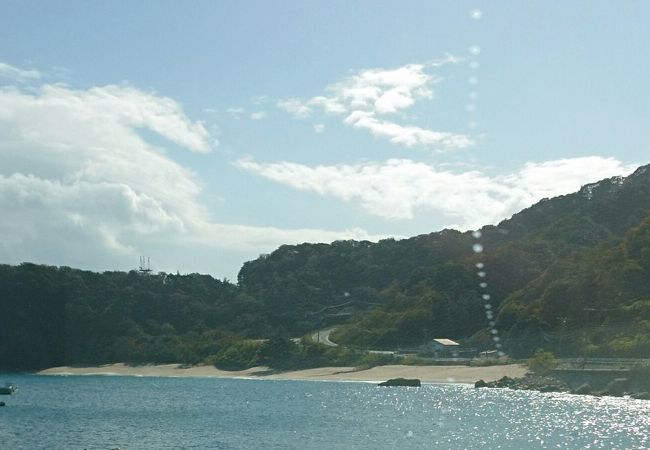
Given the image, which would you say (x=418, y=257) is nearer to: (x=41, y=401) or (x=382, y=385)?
(x=382, y=385)

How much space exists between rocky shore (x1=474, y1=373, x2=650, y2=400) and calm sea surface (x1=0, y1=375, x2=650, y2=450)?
205cm

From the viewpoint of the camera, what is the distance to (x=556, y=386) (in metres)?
75.7

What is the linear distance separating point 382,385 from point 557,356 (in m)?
18.7

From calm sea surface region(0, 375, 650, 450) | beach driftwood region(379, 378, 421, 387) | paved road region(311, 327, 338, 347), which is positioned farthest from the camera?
paved road region(311, 327, 338, 347)

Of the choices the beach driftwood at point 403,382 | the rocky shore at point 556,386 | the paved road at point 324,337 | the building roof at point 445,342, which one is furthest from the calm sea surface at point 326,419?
the paved road at point 324,337

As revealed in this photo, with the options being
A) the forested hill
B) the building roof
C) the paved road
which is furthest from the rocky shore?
the paved road

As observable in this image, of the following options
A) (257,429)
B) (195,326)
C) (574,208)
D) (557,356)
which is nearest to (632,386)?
(557,356)

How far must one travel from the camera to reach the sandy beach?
8719 cm

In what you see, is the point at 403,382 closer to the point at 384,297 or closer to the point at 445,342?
the point at 445,342

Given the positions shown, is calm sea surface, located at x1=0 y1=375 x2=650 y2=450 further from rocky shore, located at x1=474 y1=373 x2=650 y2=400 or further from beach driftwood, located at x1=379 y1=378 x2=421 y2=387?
rocky shore, located at x1=474 y1=373 x2=650 y2=400

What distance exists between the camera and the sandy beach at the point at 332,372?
87188 mm

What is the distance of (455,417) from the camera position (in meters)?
58.2

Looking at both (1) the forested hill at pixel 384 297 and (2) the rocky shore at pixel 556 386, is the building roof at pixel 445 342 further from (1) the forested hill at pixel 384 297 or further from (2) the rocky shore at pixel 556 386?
(2) the rocky shore at pixel 556 386

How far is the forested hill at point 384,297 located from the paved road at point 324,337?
3190 mm
